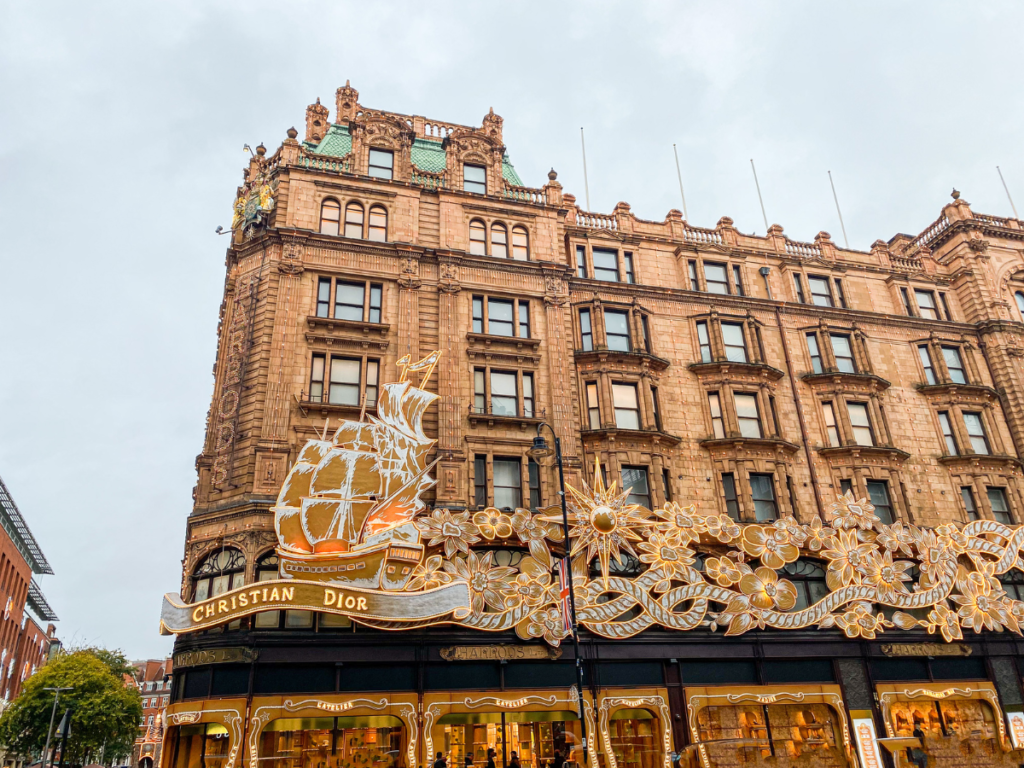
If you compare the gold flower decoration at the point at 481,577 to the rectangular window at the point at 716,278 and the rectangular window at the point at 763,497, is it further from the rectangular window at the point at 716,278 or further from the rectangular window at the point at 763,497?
the rectangular window at the point at 716,278

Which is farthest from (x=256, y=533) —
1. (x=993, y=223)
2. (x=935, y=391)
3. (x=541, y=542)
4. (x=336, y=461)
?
(x=993, y=223)

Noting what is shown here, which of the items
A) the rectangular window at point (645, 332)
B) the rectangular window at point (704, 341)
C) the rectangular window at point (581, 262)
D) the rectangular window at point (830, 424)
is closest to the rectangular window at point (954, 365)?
the rectangular window at point (830, 424)

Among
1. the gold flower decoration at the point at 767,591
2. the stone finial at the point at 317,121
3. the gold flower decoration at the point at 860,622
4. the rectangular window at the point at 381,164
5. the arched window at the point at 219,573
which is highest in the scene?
the stone finial at the point at 317,121

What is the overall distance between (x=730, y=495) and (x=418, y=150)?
2244 centimetres

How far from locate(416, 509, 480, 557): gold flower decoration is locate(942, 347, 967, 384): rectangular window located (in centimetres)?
2824

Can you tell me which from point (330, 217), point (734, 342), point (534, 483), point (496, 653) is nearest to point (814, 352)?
point (734, 342)

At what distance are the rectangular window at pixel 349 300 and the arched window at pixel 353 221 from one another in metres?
2.46

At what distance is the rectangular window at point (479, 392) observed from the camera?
2952cm

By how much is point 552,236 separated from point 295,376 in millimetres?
13943

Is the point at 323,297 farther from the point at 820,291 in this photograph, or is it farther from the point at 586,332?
the point at 820,291

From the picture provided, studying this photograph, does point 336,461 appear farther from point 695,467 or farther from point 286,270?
point 695,467

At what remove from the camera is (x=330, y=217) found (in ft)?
105

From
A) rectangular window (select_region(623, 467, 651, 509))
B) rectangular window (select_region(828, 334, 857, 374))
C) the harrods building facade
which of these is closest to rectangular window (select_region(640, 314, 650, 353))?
the harrods building facade

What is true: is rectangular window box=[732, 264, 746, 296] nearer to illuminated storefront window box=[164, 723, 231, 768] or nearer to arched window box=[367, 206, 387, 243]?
arched window box=[367, 206, 387, 243]
